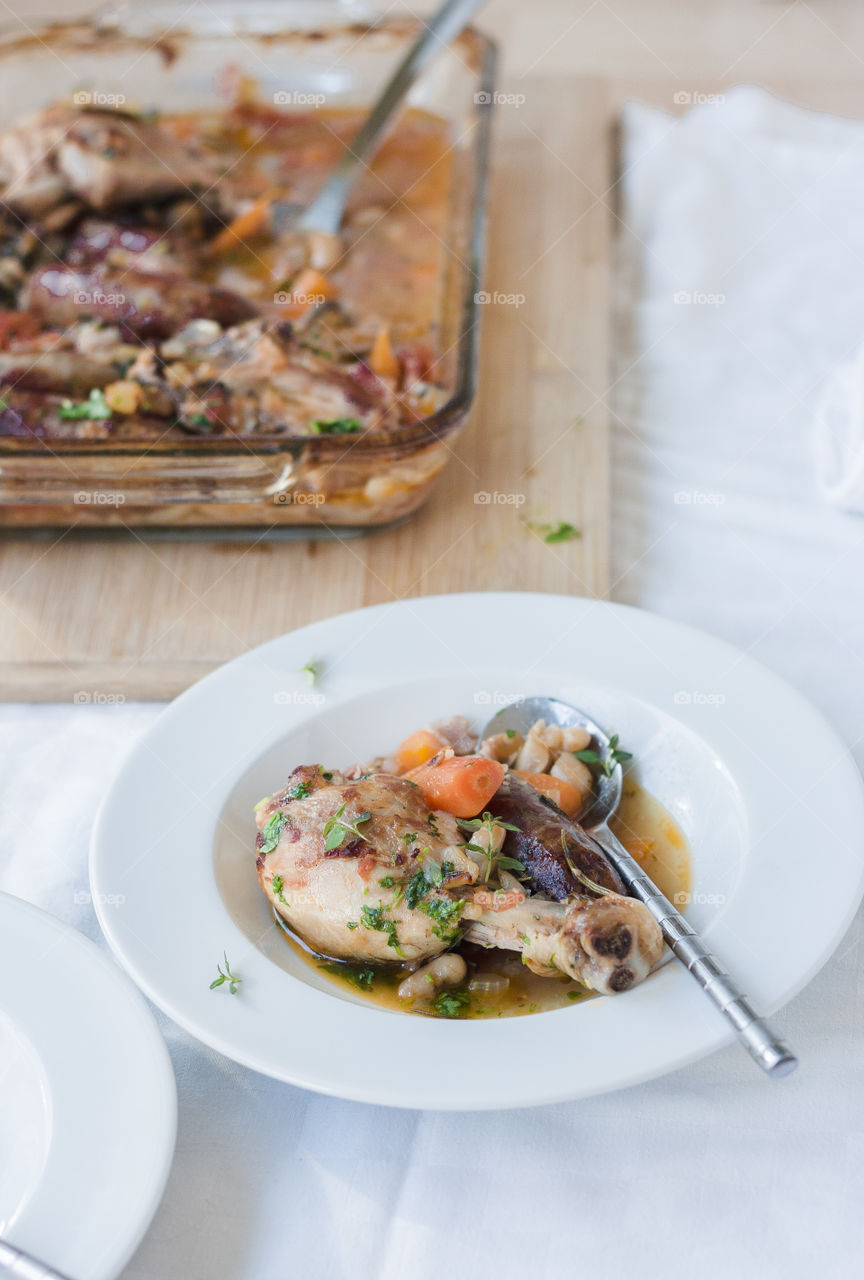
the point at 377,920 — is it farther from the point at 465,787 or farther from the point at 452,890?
the point at 465,787

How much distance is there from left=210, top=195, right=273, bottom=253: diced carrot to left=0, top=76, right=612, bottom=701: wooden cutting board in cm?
76

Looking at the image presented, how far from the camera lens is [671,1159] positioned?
149cm

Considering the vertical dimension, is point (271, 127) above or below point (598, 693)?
above

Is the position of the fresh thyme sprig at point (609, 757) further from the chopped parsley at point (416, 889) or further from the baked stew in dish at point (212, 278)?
the baked stew in dish at point (212, 278)

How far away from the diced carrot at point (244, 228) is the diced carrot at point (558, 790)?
83.9 inches

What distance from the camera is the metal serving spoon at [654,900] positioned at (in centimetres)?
132

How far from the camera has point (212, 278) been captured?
3.23 meters

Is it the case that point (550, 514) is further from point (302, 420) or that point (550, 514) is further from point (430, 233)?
point (430, 233)

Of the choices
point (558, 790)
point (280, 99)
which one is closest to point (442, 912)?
point (558, 790)

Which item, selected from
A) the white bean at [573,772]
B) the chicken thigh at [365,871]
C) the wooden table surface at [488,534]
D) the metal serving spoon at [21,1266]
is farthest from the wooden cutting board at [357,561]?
the metal serving spoon at [21,1266]

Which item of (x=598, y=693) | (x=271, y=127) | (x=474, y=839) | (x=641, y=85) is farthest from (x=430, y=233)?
(x=474, y=839)

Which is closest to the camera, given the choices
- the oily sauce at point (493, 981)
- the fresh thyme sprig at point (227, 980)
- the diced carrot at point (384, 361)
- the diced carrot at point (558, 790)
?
the fresh thyme sprig at point (227, 980)

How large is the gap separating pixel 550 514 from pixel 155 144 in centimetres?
178

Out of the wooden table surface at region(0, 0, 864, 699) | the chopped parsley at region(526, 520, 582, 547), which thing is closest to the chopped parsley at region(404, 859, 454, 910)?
the wooden table surface at region(0, 0, 864, 699)
